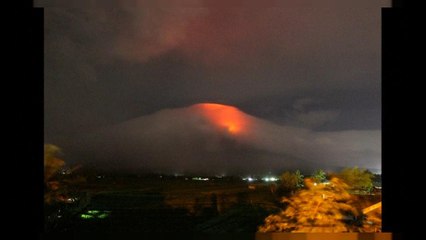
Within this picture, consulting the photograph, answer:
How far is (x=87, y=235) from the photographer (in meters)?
2.51

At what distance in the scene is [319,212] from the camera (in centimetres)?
314

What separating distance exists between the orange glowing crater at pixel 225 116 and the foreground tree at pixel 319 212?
650 millimetres

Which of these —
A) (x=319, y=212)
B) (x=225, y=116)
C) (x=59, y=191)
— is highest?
(x=225, y=116)

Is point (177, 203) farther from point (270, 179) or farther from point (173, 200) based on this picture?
point (270, 179)

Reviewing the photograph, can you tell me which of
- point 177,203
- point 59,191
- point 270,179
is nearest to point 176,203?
point 177,203

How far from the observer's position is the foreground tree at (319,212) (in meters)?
3.12

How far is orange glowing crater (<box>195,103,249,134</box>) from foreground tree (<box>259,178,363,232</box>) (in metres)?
0.65

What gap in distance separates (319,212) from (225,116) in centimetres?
100

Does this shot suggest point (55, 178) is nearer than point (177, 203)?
Yes

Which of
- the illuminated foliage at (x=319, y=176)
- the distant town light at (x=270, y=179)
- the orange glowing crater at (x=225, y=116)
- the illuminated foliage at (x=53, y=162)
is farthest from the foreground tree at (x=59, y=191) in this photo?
the illuminated foliage at (x=319, y=176)

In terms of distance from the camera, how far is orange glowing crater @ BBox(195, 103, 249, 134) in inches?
126
